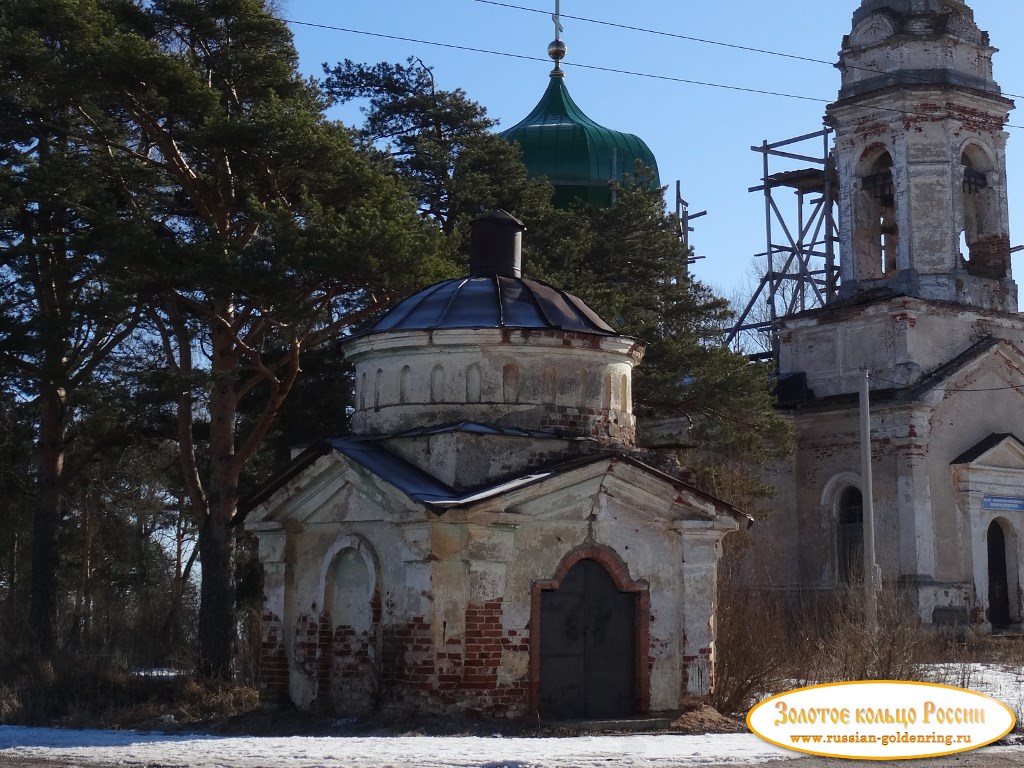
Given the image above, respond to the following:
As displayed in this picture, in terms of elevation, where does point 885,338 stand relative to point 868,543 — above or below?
above

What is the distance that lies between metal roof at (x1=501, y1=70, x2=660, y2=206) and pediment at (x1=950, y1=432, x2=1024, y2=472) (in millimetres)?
9567

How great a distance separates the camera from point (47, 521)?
22.8m

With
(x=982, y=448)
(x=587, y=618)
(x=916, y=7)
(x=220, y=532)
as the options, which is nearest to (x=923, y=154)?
(x=916, y=7)

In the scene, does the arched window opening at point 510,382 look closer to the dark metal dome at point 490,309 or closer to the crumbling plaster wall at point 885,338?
the dark metal dome at point 490,309

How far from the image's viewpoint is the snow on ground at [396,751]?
11.8m

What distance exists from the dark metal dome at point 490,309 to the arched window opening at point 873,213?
1397cm

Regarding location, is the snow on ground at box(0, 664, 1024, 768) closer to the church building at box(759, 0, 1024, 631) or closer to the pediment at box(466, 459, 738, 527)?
the pediment at box(466, 459, 738, 527)

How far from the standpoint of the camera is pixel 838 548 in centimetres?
2866

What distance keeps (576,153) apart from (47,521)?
15682mm

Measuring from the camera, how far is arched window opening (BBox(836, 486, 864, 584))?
28.5 m

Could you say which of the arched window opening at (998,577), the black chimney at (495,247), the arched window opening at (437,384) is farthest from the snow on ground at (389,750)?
the arched window opening at (998,577)

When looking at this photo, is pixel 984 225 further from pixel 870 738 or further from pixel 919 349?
pixel 870 738

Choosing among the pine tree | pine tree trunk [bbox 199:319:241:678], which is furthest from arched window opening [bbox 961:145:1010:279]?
pine tree trunk [bbox 199:319:241:678]

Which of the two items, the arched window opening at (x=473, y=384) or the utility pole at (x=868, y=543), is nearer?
the arched window opening at (x=473, y=384)
